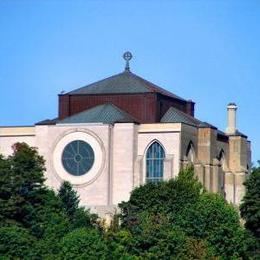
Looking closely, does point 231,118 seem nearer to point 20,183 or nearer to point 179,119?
point 179,119

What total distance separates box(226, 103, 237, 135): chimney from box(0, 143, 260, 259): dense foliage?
1114 centimetres

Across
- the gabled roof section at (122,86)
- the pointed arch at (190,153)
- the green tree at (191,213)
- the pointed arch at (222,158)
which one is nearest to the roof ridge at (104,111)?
the gabled roof section at (122,86)

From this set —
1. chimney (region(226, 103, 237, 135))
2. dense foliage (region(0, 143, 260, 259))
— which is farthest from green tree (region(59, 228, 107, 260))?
chimney (region(226, 103, 237, 135))

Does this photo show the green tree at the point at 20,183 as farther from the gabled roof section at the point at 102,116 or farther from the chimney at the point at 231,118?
the chimney at the point at 231,118

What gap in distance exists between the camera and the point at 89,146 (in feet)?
416

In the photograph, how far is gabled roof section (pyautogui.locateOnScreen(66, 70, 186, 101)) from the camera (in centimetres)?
13038

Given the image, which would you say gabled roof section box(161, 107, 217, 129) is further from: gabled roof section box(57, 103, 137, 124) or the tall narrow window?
the tall narrow window

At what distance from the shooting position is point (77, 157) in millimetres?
127812

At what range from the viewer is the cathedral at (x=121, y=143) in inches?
4956

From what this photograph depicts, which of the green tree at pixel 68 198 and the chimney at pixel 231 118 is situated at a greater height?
the chimney at pixel 231 118

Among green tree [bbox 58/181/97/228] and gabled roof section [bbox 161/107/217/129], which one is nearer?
green tree [bbox 58/181/97/228]

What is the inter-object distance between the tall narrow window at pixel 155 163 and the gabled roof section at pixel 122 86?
4.72 m

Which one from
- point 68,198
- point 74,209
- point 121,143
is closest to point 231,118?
point 121,143

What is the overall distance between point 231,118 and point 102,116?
1085 centimetres
